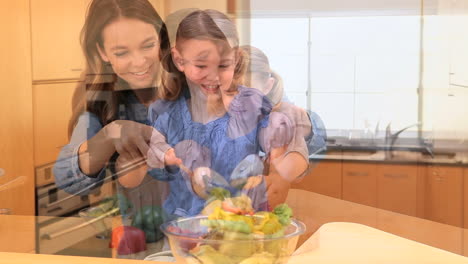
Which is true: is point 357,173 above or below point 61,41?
below

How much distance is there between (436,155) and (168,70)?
1.82 feet

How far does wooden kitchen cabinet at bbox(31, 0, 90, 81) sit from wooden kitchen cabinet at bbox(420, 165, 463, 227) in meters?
0.75

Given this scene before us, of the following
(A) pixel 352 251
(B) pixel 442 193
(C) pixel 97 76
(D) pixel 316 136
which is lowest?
(A) pixel 352 251

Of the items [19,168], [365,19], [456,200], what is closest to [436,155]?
[456,200]

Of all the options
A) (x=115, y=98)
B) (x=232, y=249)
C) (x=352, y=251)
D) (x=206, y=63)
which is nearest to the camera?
(x=232, y=249)

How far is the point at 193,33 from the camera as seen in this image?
1.39 m

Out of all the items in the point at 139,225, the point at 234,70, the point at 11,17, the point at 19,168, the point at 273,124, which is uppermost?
the point at 11,17

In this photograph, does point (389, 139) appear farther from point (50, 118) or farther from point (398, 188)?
point (50, 118)

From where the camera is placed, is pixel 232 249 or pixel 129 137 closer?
pixel 232 249

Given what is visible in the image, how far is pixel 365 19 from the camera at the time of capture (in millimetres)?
1291

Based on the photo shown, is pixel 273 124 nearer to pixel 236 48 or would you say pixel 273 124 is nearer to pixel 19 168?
pixel 236 48

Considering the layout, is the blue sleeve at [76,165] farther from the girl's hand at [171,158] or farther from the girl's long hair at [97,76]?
the girl's hand at [171,158]

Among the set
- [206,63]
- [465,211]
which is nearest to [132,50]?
[206,63]

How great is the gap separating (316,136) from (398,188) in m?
0.18
